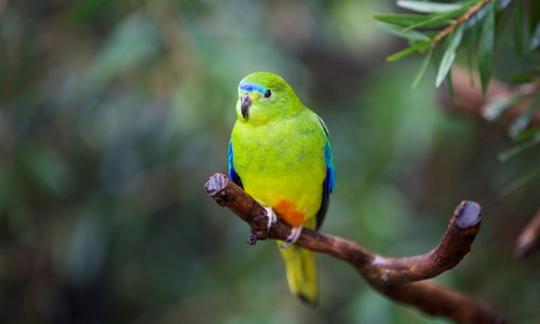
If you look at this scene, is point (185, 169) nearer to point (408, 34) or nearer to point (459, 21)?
point (408, 34)

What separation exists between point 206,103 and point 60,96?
0.98m

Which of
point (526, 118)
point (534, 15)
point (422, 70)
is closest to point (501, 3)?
point (534, 15)

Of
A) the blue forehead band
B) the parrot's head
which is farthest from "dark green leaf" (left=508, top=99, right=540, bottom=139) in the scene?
the blue forehead band

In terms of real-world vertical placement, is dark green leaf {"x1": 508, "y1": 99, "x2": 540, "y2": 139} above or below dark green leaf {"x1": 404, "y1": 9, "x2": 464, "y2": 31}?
below

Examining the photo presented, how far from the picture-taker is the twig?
6.04 feet

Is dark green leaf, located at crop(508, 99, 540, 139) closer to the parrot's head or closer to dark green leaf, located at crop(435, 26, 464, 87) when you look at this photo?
dark green leaf, located at crop(435, 26, 464, 87)

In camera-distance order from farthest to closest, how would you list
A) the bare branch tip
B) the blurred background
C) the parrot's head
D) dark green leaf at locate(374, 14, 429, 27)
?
the blurred background, the parrot's head, dark green leaf at locate(374, 14, 429, 27), the bare branch tip

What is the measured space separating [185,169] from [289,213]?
1.67 m

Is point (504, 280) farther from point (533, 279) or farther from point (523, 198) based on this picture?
point (523, 198)

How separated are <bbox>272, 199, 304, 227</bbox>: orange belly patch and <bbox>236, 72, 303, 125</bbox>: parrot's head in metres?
Answer: 0.26

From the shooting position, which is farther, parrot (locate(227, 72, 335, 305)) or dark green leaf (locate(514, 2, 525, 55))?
parrot (locate(227, 72, 335, 305))

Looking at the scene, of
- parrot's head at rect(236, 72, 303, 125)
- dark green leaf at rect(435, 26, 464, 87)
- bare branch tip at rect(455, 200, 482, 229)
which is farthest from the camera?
parrot's head at rect(236, 72, 303, 125)

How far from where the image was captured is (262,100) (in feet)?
7.14

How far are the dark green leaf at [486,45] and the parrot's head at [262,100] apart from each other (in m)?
0.60
